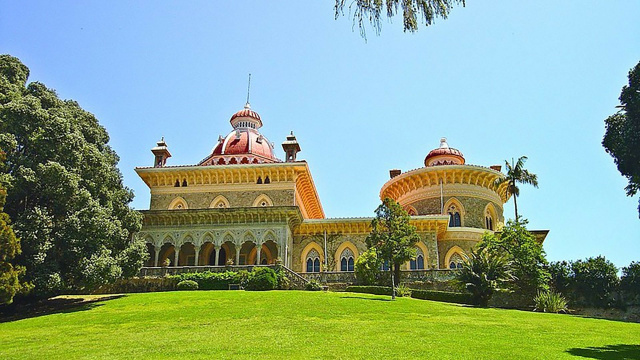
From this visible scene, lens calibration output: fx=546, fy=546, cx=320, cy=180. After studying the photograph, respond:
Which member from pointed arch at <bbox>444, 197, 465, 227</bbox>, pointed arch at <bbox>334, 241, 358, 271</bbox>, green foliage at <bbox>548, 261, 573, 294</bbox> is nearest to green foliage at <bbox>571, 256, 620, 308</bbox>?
green foliage at <bbox>548, 261, 573, 294</bbox>

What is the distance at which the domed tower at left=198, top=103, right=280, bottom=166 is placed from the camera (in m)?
50.3

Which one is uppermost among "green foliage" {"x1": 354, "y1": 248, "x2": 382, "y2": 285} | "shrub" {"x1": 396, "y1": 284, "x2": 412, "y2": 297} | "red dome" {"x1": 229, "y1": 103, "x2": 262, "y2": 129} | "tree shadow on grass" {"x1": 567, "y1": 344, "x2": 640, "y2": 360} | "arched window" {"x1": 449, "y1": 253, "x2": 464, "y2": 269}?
"red dome" {"x1": 229, "y1": 103, "x2": 262, "y2": 129}

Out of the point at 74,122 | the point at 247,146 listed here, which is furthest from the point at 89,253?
the point at 247,146

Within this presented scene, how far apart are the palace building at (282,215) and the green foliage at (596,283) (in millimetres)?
11578

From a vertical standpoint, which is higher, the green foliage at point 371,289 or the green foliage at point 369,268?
the green foliage at point 369,268

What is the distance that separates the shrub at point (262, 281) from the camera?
32.3 m

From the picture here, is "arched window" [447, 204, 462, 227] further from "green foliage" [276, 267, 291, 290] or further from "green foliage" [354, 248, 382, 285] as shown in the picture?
"green foliage" [276, 267, 291, 290]

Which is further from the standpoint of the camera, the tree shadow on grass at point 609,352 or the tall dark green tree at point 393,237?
the tall dark green tree at point 393,237

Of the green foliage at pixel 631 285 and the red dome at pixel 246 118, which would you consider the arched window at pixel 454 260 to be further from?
the red dome at pixel 246 118

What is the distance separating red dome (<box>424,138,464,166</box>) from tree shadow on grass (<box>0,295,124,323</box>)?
32.1 m

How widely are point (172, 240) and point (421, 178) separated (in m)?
21.6

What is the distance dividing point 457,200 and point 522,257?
1403cm

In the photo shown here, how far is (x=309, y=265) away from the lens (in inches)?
1713

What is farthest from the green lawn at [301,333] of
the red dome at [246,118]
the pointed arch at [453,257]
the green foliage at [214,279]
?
the red dome at [246,118]
